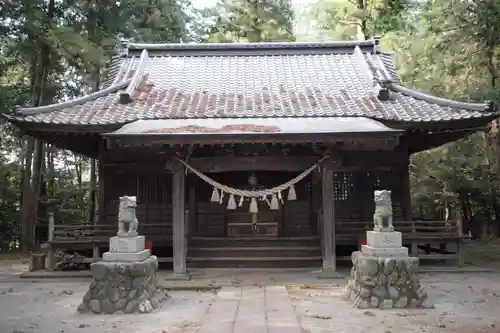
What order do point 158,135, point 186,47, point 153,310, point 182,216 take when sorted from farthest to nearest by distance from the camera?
point 186,47
point 182,216
point 158,135
point 153,310

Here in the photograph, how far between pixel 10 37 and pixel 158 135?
31.4 feet

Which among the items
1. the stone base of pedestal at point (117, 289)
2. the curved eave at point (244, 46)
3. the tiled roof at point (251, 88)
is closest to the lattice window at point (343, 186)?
the tiled roof at point (251, 88)

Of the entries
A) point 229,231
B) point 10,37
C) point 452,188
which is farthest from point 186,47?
point 452,188

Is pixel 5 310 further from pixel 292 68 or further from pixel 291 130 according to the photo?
pixel 292 68

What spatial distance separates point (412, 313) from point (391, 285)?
0.55 m

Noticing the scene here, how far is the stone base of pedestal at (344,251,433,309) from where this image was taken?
750 cm

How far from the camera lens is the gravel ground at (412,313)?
6.32 metres

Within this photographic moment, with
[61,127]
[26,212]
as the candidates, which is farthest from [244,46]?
[26,212]

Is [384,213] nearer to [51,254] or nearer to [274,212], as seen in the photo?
[274,212]

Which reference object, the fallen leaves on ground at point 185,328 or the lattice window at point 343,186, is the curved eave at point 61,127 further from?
the fallen leaves on ground at point 185,328

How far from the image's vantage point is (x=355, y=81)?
14102 mm

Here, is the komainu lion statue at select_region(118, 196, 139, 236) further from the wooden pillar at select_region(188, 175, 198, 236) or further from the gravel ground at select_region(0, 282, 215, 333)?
the wooden pillar at select_region(188, 175, 198, 236)

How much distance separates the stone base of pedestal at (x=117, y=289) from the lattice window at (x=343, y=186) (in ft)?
22.4

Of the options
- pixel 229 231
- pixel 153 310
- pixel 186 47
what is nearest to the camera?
pixel 153 310
